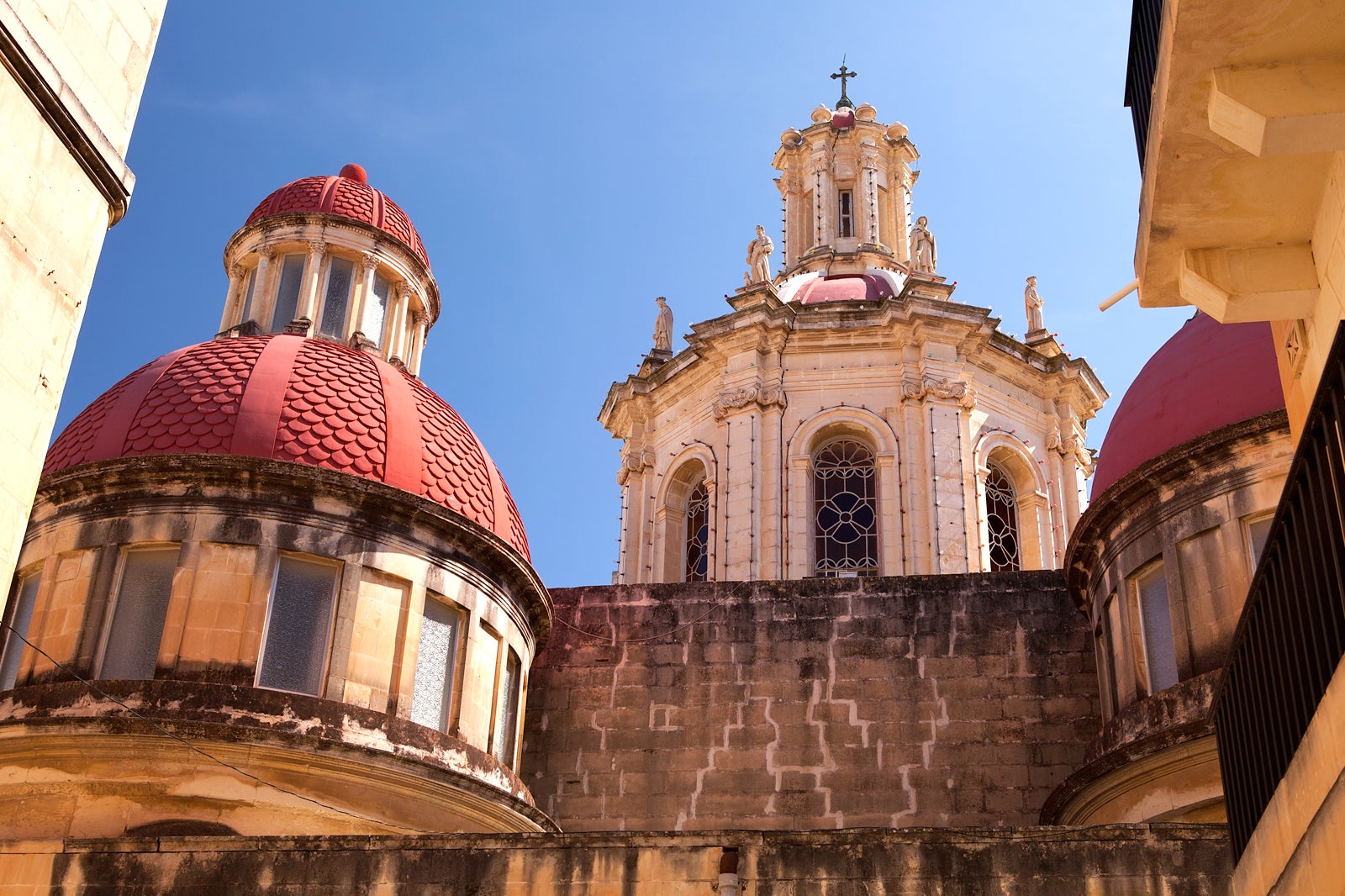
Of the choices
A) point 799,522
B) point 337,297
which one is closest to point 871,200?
point 799,522

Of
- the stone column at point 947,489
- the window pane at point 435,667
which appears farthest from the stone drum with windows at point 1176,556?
the stone column at point 947,489

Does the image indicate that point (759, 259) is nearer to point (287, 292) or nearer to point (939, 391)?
point (939, 391)

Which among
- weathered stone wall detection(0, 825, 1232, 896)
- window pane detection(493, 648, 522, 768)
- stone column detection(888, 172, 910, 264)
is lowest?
weathered stone wall detection(0, 825, 1232, 896)

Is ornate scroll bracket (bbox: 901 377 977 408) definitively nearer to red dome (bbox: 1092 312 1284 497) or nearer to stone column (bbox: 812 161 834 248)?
stone column (bbox: 812 161 834 248)

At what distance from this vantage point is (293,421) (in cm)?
1667

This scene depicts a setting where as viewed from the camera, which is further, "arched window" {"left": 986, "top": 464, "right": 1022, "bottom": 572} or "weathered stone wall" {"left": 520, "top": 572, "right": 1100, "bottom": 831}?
"arched window" {"left": 986, "top": 464, "right": 1022, "bottom": 572}

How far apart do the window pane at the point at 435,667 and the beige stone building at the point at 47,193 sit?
6794mm

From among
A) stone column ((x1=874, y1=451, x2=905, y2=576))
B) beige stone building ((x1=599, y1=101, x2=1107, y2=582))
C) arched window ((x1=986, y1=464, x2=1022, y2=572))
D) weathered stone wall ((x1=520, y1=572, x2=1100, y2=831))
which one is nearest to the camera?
weathered stone wall ((x1=520, y1=572, x2=1100, y2=831))

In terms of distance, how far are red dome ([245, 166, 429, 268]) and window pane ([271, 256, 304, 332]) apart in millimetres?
746

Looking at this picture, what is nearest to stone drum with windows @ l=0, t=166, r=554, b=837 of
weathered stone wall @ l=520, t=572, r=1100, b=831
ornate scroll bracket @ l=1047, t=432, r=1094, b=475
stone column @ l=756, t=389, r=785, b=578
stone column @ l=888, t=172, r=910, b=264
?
weathered stone wall @ l=520, t=572, r=1100, b=831

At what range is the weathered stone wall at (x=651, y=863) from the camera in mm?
11539

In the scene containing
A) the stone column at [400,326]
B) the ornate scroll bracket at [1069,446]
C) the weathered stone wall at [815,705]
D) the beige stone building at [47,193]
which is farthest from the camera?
the ornate scroll bracket at [1069,446]

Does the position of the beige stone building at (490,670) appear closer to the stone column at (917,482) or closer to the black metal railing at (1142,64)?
the black metal railing at (1142,64)

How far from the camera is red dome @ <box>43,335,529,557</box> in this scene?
648 inches
